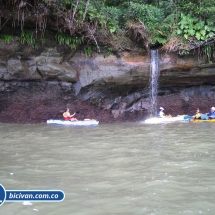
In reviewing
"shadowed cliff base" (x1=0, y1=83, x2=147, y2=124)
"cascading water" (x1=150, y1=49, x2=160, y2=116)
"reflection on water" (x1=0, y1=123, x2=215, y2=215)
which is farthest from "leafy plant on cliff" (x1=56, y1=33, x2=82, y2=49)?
"reflection on water" (x1=0, y1=123, x2=215, y2=215)

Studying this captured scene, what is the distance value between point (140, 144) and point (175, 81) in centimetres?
665

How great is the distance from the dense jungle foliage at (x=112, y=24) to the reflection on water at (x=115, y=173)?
4.70m

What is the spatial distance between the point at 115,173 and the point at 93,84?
24.7ft

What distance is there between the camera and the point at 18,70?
1103cm

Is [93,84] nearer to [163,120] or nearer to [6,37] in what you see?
[163,120]

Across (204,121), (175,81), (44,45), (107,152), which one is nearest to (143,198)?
(107,152)

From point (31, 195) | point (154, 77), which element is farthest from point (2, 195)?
point (154, 77)

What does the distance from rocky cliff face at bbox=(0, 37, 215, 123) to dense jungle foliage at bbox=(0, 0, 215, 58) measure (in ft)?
1.58

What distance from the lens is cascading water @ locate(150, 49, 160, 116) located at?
37.1 ft

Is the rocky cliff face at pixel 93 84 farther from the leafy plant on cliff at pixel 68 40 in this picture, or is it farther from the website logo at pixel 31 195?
the website logo at pixel 31 195

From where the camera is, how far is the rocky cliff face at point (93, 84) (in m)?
11.0

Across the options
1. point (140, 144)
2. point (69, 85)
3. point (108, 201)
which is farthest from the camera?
point (69, 85)

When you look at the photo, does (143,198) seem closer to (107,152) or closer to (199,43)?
(107,152)

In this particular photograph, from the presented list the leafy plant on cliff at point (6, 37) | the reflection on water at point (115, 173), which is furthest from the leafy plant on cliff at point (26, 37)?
the reflection on water at point (115, 173)
